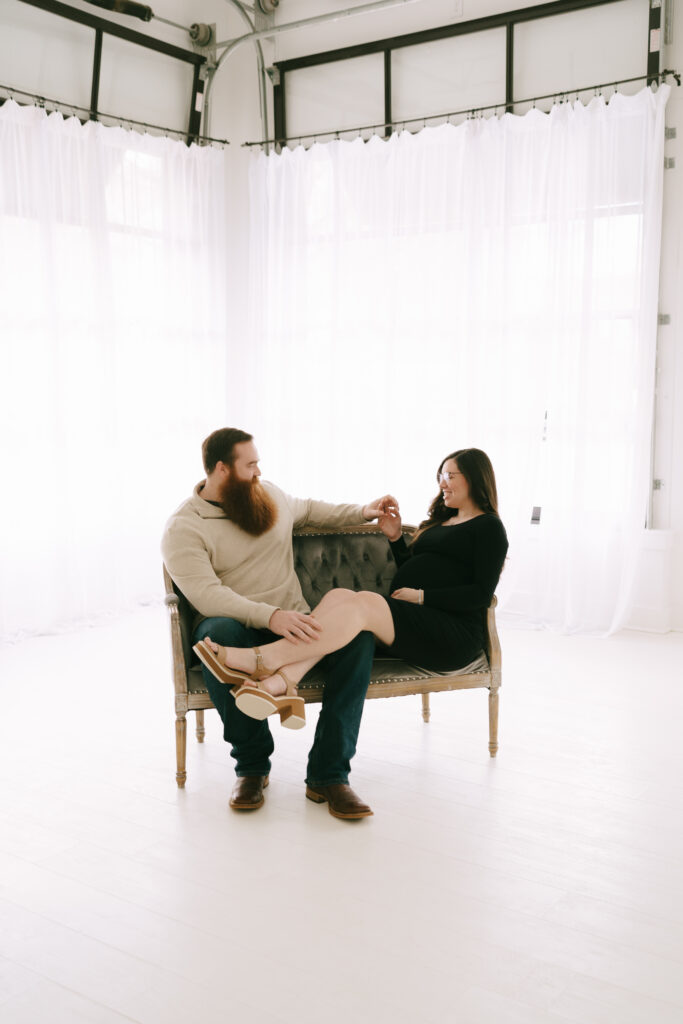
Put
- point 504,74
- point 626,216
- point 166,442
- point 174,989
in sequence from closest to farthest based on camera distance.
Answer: point 174,989
point 626,216
point 504,74
point 166,442

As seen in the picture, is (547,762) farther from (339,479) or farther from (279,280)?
(279,280)

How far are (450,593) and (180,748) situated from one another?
3.24 ft

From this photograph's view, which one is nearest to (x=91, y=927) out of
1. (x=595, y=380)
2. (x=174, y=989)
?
(x=174, y=989)

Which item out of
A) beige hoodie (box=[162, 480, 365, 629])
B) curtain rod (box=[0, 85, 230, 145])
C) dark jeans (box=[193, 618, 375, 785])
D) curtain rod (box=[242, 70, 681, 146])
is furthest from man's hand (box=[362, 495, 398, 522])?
curtain rod (box=[0, 85, 230, 145])

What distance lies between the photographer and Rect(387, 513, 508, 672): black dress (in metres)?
3.00

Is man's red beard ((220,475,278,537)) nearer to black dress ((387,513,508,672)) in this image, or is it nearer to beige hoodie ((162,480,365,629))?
beige hoodie ((162,480,365,629))

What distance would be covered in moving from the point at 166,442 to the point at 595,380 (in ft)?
8.20

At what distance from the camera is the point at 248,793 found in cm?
284

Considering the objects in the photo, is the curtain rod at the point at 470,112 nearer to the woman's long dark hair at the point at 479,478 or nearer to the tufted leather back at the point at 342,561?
the woman's long dark hair at the point at 479,478

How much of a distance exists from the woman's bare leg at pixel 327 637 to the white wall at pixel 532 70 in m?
2.50

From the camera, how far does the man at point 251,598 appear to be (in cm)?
284

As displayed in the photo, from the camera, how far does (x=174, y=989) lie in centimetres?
195

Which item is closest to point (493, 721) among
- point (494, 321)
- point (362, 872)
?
point (362, 872)

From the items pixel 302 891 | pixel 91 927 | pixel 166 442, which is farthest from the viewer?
pixel 166 442
